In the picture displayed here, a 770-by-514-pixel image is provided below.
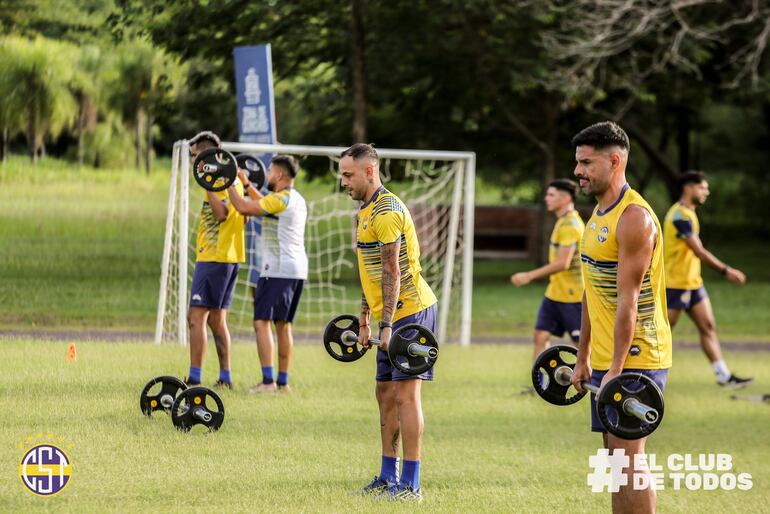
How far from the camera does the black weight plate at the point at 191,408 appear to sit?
26.6 ft

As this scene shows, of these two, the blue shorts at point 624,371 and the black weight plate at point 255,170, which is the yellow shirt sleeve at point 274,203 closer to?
the black weight plate at point 255,170

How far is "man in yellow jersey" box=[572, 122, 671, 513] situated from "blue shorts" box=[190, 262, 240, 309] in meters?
4.94

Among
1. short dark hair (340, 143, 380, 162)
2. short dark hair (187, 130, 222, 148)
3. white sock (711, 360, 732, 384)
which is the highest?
short dark hair (187, 130, 222, 148)

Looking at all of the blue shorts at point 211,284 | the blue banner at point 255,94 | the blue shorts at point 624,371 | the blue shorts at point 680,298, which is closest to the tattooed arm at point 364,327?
the blue shorts at point 624,371

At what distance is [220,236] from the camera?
1009 centimetres

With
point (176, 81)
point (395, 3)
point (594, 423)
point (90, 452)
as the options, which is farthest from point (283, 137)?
point (594, 423)

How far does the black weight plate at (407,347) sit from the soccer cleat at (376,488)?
2.51ft

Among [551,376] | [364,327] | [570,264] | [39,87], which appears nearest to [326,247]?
[39,87]

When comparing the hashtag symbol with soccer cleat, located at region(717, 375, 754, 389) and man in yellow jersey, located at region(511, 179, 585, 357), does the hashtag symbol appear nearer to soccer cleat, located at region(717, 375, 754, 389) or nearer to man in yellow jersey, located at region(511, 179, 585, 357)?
man in yellow jersey, located at region(511, 179, 585, 357)

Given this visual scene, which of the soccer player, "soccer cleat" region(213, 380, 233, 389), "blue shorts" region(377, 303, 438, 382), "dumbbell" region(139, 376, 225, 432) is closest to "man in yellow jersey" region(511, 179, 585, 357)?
the soccer player

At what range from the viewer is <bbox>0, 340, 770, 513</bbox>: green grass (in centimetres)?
674

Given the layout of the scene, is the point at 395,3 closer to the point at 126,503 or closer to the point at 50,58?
the point at 50,58

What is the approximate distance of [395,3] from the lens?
21953 millimetres

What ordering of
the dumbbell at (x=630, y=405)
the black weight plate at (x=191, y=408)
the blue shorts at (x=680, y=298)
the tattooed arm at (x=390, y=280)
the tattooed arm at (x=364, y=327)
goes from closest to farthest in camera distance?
the dumbbell at (x=630, y=405) < the tattooed arm at (x=390, y=280) < the tattooed arm at (x=364, y=327) < the black weight plate at (x=191, y=408) < the blue shorts at (x=680, y=298)
